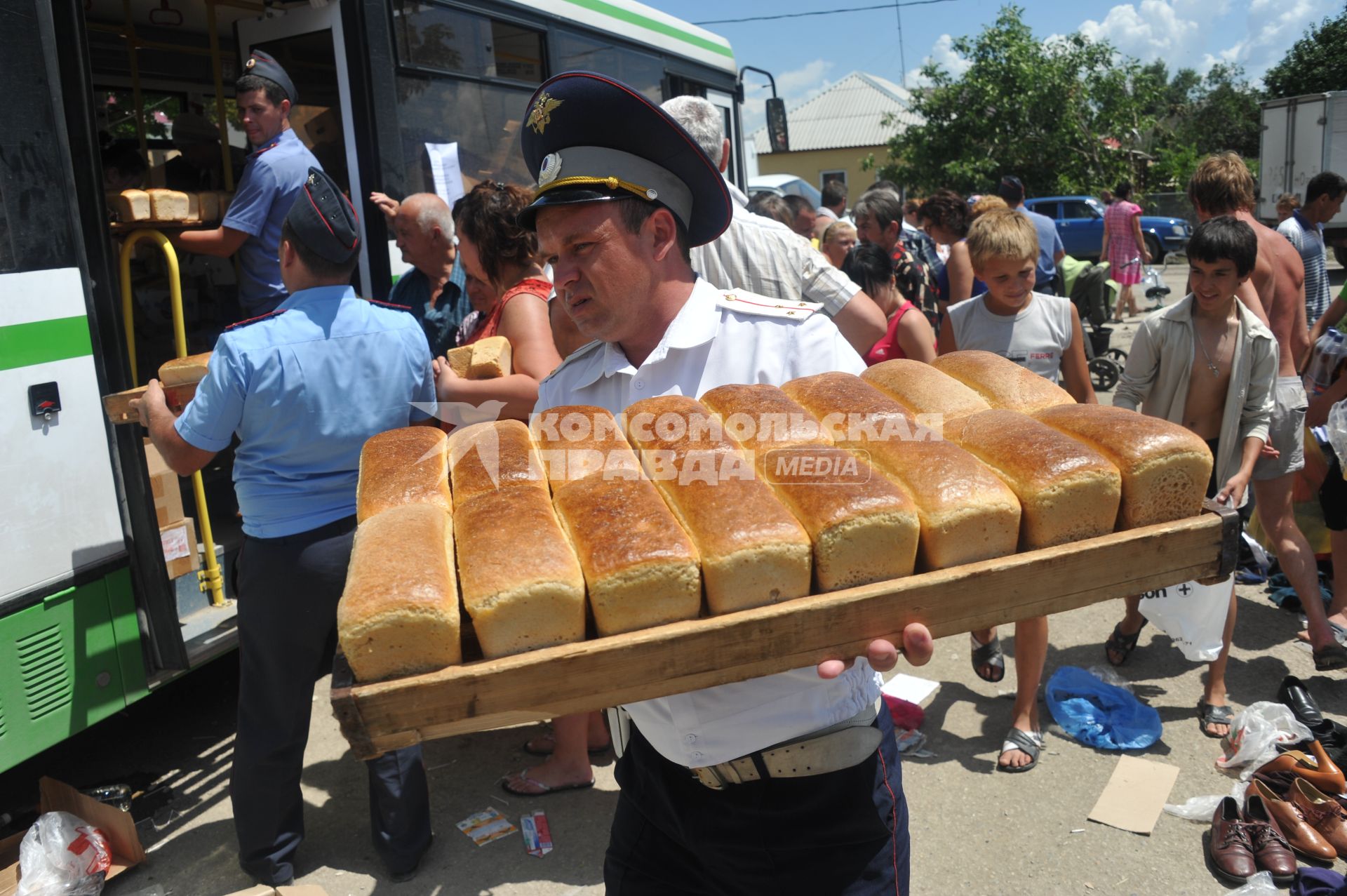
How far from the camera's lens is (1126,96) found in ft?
103

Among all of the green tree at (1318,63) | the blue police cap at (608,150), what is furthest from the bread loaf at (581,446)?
the green tree at (1318,63)

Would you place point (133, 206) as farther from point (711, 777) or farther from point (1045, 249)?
point (1045, 249)

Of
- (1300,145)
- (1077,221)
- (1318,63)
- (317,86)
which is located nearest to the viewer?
(317,86)

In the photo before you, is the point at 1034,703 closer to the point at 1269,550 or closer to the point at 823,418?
the point at 1269,550

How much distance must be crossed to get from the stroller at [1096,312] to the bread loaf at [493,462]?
9935 mm

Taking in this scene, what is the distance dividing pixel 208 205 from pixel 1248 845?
17.2 ft

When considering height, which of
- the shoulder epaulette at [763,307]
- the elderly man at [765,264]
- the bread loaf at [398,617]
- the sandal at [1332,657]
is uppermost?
the elderly man at [765,264]

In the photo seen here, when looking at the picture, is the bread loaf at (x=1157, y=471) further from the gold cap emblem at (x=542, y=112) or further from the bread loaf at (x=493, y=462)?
the gold cap emblem at (x=542, y=112)

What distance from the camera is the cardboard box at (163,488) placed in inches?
147

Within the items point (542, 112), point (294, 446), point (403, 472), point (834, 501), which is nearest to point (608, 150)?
point (542, 112)

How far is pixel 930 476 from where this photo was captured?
5.32 feet

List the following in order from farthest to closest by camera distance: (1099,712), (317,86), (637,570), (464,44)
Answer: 1. (317,86)
2. (464,44)
3. (1099,712)
4. (637,570)

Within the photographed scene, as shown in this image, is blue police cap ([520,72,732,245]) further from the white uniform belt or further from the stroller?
the stroller

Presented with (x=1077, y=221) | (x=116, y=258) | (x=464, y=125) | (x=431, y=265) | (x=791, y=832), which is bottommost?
(x=791, y=832)
